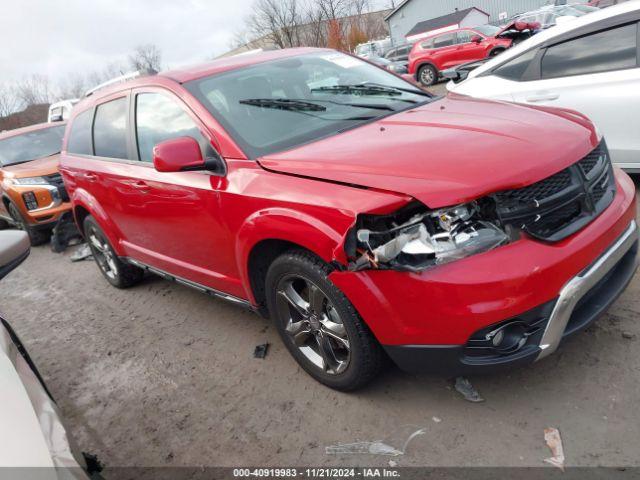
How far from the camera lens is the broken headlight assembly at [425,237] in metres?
2.03

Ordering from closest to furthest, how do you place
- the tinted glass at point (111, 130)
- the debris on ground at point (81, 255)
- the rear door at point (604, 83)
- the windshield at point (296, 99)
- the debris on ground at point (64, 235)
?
the windshield at point (296, 99) < the tinted glass at point (111, 130) < the rear door at point (604, 83) < the debris on ground at point (81, 255) < the debris on ground at point (64, 235)

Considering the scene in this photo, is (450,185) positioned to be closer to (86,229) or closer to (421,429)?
(421,429)

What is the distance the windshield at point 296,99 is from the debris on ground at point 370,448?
5.05 ft

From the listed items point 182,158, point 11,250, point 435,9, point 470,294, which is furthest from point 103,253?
point 435,9

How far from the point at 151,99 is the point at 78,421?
7.03ft

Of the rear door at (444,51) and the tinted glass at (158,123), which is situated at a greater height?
the tinted glass at (158,123)

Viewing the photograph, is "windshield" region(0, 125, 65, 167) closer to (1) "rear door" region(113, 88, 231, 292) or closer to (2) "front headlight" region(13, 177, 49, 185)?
(2) "front headlight" region(13, 177, 49, 185)

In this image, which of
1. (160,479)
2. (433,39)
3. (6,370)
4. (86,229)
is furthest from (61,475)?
(433,39)

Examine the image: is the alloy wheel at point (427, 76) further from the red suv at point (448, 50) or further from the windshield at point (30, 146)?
the windshield at point (30, 146)

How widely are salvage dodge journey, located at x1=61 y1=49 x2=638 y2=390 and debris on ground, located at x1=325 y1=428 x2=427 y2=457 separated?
31 centimetres

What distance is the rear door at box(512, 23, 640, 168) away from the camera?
4066mm

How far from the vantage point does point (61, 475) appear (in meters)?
1.41

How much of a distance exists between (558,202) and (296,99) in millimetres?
1681

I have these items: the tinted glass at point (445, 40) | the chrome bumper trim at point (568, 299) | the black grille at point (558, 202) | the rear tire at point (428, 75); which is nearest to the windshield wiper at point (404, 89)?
the black grille at point (558, 202)
